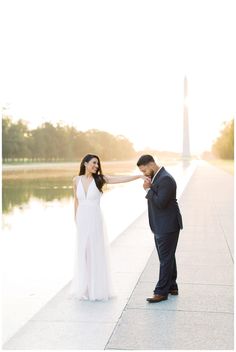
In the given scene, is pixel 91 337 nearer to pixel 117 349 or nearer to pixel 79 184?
pixel 117 349

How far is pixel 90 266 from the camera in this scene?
673cm

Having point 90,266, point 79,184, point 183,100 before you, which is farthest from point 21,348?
point 183,100

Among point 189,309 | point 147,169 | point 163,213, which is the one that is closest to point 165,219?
point 163,213

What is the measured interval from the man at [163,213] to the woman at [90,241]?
0.39 meters

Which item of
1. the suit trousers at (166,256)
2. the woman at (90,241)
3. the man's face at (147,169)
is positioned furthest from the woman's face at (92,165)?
the suit trousers at (166,256)

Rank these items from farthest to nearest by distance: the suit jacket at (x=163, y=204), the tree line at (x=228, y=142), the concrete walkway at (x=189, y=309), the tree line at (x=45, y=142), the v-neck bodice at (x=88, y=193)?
the tree line at (x=228, y=142) → the tree line at (x=45, y=142) → the v-neck bodice at (x=88, y=193) → the suit jacket at (x=163, y=204) → the concrete walkway at (x=189, y=309)

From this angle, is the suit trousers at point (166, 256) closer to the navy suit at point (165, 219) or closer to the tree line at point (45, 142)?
the navy suit at point (165, 219)

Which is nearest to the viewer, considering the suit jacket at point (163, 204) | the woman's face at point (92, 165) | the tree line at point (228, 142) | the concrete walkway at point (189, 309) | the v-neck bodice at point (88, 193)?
the concrete walkway at point (189, 309)

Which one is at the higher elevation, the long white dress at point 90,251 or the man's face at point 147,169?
the man's face at point 147,169

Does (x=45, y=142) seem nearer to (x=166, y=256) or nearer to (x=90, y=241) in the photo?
(x=90, y=241)

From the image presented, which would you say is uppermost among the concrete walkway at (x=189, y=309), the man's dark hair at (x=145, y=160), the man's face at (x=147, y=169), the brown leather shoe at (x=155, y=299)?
the man's dark hair at (x=145, y=160)

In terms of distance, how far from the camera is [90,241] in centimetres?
675

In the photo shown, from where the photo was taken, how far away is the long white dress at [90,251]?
6.66 metres

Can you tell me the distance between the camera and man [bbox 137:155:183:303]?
20.7ft
